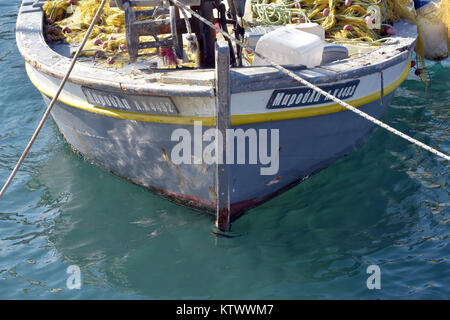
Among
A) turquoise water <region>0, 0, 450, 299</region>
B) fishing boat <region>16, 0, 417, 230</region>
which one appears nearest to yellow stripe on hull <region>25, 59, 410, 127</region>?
fishing boat <region>16, 0, 417, 230</region>

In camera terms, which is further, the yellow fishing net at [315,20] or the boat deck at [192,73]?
the yellow fishing net at [315,20]

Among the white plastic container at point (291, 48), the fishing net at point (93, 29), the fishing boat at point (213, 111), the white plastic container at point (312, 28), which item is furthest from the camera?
the fishing net at point (93, 29)

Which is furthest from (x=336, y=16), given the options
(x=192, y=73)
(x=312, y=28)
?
(x=192, y=73)

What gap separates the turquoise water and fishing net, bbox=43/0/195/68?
1422 mm

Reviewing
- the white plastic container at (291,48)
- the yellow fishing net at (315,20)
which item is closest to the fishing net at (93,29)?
the yellow fishing net at (315,20)

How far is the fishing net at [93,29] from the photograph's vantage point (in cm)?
609

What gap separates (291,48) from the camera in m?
5.16

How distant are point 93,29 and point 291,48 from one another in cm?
294

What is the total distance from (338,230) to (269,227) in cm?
68

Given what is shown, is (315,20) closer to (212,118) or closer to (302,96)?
(302,96)

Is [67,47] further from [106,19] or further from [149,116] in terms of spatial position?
[149,116]

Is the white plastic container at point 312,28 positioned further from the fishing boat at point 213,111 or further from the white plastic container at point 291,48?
the white plastic container at point 291,48

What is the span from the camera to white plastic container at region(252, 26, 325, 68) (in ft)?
16.9

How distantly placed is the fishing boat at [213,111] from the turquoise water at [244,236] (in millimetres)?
328
